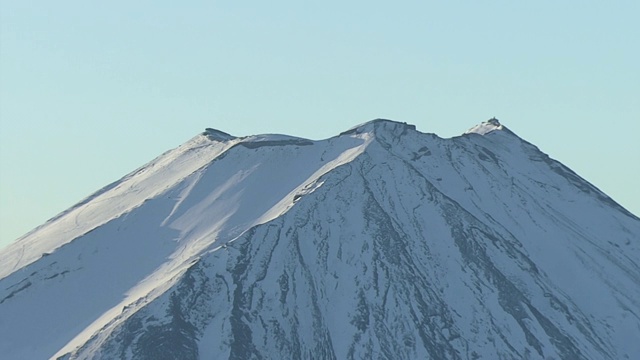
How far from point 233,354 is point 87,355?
16470 millimetres

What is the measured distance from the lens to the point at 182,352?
199 meters

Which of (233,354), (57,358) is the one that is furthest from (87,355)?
(233,354)

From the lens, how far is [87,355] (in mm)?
198000

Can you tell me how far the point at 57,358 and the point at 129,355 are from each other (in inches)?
322

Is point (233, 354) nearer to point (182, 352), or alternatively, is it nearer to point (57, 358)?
point (182, 352)

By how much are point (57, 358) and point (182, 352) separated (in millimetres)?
14182

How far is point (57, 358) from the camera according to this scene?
199000 mm

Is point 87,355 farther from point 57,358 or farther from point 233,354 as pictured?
point 233,354

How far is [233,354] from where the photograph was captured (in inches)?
7864

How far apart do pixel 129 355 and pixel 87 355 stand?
186 inches

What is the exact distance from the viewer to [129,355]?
652 ft

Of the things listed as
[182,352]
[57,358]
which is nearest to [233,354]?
[182,352]
